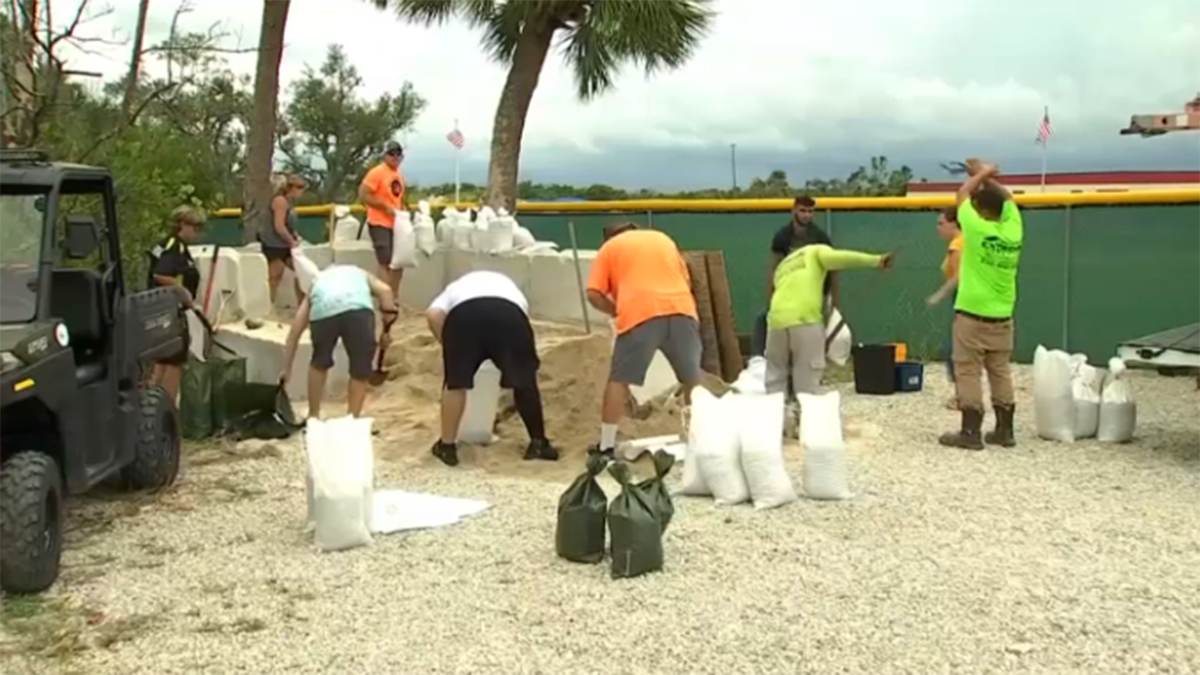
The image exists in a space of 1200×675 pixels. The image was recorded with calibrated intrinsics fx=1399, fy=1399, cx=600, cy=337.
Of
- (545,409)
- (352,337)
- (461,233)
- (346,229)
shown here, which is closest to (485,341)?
(352,337)

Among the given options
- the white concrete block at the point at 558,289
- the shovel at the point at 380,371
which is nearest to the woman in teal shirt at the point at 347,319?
the shovel at the point at 380,371

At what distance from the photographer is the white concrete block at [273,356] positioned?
11159 millimetres

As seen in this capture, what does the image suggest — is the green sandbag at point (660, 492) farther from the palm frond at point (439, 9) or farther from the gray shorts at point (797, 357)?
the palm frond at point (439, 9)

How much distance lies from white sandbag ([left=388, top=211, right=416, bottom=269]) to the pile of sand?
1.21m

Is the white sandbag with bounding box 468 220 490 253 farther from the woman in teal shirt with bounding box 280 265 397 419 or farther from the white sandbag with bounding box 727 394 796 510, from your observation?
the white sandbag with bounding box 727 394 796 510

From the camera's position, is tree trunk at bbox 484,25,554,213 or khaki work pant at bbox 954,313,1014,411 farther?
tree trunk at bbox 484,25,554,213

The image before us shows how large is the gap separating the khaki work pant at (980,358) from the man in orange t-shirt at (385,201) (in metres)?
5.46

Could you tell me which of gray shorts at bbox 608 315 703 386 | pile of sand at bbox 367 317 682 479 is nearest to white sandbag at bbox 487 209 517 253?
pile of sand at bbox 367 317 682 479

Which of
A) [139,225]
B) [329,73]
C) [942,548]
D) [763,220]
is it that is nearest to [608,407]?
[942,548]

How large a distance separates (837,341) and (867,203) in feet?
11.9

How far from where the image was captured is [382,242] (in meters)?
12.6

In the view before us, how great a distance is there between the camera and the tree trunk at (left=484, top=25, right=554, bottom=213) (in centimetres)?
1825

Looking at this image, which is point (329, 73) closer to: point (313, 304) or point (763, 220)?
point (763, 220)

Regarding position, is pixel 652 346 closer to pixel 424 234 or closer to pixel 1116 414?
pixel 1116 414
